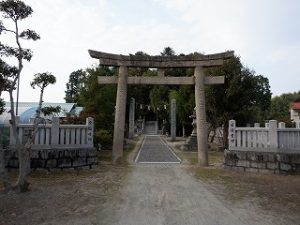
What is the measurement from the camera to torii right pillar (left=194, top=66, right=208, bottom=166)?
13.9m

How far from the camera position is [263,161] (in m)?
11.8

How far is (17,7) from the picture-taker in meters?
7.71

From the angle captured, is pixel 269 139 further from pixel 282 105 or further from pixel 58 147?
pixel 282 105

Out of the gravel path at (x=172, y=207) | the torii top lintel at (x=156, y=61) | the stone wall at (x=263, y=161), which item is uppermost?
the torii top lintel at (x=156, y=61)

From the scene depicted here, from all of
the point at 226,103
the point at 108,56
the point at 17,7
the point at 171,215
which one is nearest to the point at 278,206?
the point at 171,215

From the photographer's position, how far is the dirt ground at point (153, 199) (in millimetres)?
5918

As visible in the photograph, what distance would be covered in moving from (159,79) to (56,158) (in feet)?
18.7

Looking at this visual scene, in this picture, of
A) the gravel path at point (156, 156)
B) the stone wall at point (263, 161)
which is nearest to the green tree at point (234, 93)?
the gravel path at point (156, 156)

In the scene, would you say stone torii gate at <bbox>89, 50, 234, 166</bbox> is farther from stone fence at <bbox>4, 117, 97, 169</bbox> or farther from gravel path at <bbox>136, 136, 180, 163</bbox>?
stone fence at <bbox>4, 117, 97, 169</bbox>

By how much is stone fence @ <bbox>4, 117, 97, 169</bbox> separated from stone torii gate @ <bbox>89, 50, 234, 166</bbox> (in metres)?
1.94

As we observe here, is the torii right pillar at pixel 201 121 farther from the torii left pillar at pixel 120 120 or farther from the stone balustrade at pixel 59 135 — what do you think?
the stone balustrade at pixel 59 135

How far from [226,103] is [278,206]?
44.5 feet

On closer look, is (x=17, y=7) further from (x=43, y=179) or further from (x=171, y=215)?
(x=171, y=215)

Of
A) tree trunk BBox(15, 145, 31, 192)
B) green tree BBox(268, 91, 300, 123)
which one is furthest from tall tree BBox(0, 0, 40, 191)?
green tree BBox(268, 91, 300, 123)
